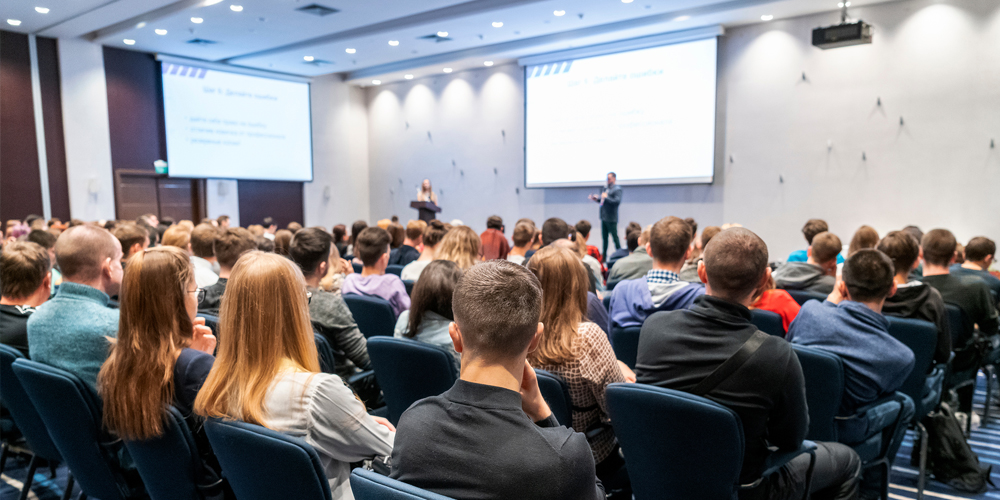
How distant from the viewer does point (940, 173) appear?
8.05m

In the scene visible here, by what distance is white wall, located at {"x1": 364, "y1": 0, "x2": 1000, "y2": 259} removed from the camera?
781 centimetres

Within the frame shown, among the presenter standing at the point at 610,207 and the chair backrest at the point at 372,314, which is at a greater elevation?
the presenter standing at the point at 610,207

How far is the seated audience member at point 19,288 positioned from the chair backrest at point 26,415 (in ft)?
0.61

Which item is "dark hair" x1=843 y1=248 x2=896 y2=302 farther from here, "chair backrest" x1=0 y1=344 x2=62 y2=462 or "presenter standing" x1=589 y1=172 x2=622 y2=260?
"presenter standing" x1=589 y1=172 x2=622 y2=260

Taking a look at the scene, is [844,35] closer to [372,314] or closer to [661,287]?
[661,287]

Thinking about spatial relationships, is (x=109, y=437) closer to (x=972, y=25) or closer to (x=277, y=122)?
(x=972, y=25)

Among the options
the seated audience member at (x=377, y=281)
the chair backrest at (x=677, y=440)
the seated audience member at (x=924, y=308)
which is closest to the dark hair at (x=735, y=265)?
the chair backrest at (x=677, y=440)

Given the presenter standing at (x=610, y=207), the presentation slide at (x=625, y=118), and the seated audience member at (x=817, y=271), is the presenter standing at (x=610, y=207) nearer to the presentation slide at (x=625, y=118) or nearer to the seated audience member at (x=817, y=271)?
the presentation slide at (x=625, y=118)

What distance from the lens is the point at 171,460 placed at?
1.66 m

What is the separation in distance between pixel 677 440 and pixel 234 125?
12.3 meters

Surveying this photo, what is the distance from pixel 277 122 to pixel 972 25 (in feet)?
→ 39.8

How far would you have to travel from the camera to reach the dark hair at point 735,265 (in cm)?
178

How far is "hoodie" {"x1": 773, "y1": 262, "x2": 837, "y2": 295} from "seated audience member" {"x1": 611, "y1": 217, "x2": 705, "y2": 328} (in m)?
1.14

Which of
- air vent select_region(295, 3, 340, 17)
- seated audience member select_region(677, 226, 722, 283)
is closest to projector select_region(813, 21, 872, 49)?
seated audience member select_region(677, 226, 722, 283)
